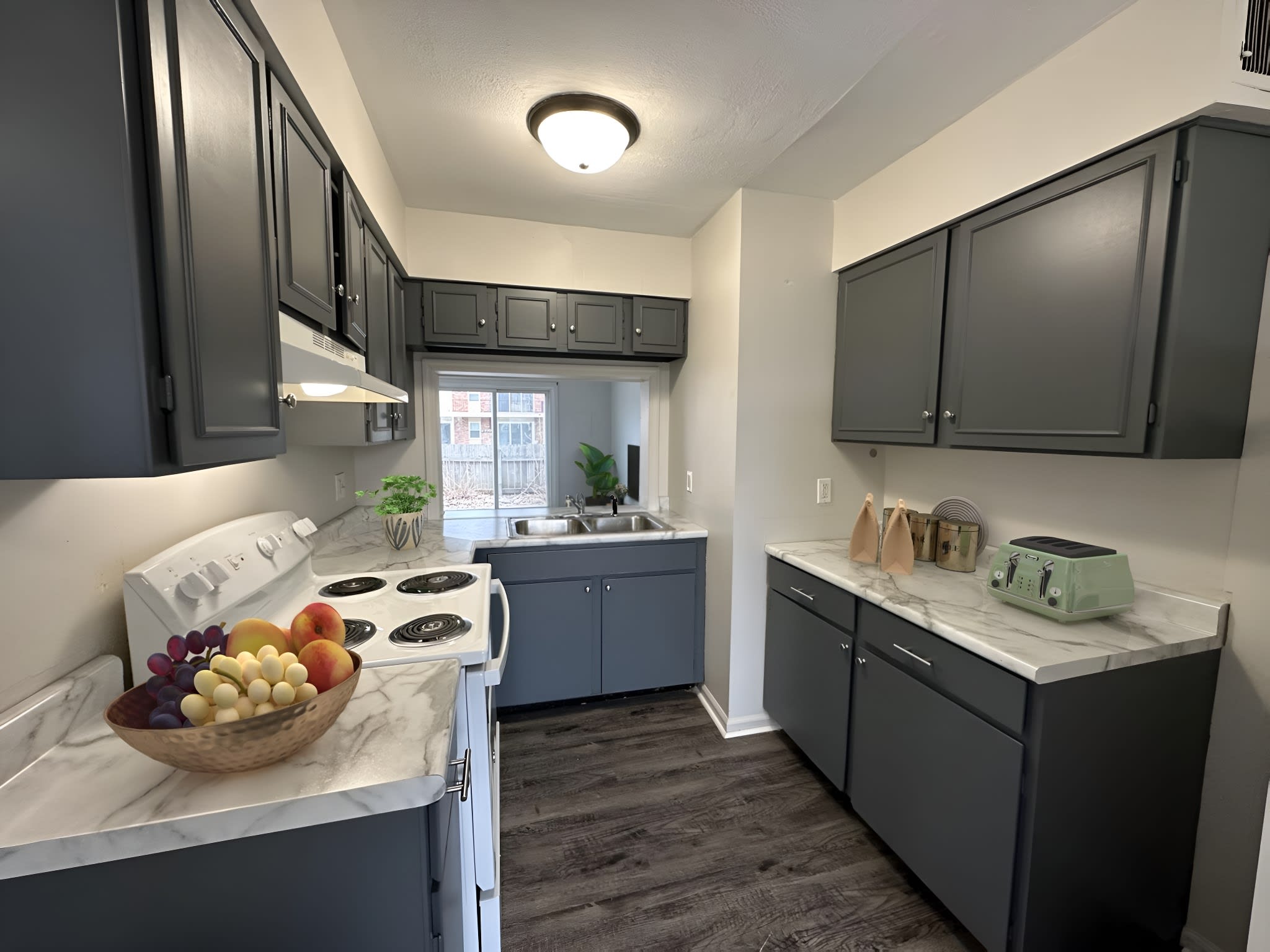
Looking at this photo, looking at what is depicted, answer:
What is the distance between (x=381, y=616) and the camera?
1449 mm

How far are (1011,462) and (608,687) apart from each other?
212 cm

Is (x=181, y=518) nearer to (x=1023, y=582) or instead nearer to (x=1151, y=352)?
→ (x=1023, y=582)

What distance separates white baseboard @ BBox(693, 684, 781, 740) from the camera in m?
2.44

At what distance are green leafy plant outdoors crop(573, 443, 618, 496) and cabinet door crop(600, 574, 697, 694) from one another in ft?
4.09

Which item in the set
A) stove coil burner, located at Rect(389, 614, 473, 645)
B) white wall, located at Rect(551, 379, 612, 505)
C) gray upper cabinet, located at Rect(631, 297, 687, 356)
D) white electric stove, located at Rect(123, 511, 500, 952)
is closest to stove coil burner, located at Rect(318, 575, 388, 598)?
white electric stove, located at Rect(123, 511, 500, 952)

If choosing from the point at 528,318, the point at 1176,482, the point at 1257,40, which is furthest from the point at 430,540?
the point at 1257,40

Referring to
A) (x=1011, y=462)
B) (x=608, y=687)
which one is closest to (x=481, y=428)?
(x=608, y=687)

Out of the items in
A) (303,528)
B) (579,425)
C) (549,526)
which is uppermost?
(579,425)

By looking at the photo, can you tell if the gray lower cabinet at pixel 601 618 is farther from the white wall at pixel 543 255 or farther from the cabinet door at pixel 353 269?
the white wall at pixel 543 255

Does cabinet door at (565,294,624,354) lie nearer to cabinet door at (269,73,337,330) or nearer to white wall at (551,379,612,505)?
cabinet door at (269,73,337,330)

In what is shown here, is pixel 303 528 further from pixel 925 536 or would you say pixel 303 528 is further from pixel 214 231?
pixel 925 536

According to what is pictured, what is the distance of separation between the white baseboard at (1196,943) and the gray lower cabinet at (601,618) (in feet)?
5.98

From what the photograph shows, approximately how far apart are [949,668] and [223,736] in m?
1.64

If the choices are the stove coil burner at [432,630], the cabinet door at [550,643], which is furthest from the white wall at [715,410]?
the stove coil burner at [432,630]
